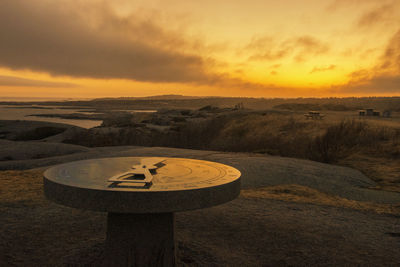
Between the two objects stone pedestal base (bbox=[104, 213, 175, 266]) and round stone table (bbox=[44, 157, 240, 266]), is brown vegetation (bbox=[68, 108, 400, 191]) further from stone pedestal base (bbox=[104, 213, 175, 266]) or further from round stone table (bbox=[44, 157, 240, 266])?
stone pedestal base (bbox=[104, 213, 175, 266])

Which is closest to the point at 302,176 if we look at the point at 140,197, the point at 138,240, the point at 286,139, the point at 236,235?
the point at 236,235

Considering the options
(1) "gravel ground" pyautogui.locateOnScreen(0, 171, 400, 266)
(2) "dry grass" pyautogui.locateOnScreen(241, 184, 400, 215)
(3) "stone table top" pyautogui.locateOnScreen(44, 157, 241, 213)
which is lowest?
(2) "dry grass" pyautogui.locateOnScreen(241, 184, 400, 215)

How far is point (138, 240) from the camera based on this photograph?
3.09 m

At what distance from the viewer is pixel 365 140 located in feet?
41.5

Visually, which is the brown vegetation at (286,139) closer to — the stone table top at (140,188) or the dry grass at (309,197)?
the dry grass at (309,197)

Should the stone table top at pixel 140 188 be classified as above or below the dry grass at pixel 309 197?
above

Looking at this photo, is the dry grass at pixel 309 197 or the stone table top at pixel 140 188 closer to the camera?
the stone table top at pixel 140 188

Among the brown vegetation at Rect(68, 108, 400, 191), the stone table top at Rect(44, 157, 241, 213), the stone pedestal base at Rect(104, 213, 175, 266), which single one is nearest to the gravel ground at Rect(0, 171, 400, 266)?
the stone pedestal base at Rect(104, 213, 175, 266)

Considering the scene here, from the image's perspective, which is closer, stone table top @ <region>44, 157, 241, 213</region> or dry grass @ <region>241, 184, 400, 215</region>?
stone table top @ <region>44, 157, 241, 213</region>

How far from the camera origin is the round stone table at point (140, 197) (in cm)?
262

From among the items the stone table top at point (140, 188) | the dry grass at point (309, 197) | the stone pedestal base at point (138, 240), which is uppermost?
the stone table top at point (140, 188)

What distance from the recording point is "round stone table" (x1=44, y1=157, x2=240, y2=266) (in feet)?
8.60

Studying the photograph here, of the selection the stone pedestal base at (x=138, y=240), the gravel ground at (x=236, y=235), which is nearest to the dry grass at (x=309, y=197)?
the gravel ground at (x=236, y=235)

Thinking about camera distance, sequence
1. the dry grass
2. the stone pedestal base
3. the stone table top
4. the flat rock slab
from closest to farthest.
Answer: the stone table top → the stone pedestal base → the dry grass → the flat rock slab
